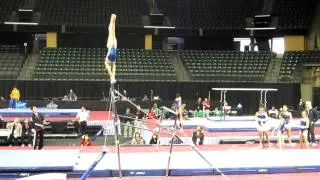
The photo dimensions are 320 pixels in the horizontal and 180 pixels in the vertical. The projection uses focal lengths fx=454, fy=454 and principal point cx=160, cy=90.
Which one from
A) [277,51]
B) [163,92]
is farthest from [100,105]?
[277,51]

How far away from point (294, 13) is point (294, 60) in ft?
15.3

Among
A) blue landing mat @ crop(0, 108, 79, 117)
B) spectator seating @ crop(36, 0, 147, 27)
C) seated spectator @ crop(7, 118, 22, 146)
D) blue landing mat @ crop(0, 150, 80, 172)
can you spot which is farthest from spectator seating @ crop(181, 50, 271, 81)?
blue landing mat @ crop(0, 150, 80, 172)

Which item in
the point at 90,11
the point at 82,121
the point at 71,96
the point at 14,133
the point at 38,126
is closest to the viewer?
the point at 38,126

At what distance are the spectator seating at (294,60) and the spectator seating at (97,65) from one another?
25.0 ft

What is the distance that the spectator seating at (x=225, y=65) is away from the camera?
30531 mm

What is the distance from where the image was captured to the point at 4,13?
109ft

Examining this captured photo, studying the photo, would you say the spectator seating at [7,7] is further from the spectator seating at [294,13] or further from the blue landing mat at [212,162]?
the blue landing mat at [212,162]

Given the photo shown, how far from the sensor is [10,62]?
3078cm

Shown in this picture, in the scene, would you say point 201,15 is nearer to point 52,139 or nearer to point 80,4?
point 80,4

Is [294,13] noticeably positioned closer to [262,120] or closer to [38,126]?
[262,120]

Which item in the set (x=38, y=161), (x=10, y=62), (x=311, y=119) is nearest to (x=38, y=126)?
(x=38, y=161)

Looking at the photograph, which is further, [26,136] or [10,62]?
[10,62]

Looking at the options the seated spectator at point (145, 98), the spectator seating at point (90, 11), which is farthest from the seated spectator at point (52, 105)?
the spectator seating at point (90, 11)

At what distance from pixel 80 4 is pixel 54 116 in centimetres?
1436
